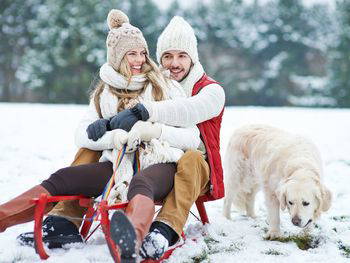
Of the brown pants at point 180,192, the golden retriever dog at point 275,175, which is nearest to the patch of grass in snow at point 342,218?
the golden retriever dog at point 275,175

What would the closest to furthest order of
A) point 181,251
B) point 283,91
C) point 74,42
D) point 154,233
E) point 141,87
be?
point 154,233 → point 181,251 → point 141,87 → point 74,42 → point 283,91

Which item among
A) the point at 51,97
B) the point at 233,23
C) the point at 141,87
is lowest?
the point at 51,97

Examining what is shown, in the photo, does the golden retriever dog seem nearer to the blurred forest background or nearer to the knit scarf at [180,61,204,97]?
the knit scarf at [180,61,204,97]

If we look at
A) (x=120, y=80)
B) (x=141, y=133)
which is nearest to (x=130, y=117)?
(x=141, y=133)

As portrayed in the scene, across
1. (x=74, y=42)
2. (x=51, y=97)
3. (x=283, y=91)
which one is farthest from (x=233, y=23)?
(x=51, y=97)

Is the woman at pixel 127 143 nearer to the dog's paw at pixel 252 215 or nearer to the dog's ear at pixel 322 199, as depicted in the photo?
the dog's ear at pixel 322 199

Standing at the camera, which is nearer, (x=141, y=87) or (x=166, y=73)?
(x=141, y=87)

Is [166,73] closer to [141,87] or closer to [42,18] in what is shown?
[141,87]

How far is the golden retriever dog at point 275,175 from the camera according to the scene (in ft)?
10.9

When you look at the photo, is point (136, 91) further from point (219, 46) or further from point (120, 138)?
point (219, 46)

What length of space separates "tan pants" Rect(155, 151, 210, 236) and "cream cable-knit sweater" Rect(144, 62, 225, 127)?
27 centimetres

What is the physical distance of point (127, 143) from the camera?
9.77 ft

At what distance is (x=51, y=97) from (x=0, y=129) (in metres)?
18.2

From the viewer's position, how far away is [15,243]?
301 centimetres
